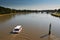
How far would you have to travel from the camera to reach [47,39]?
21922mm

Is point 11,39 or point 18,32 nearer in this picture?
point 11,39

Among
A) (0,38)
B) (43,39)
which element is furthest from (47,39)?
(0,38)

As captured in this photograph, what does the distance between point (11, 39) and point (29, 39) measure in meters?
2.70

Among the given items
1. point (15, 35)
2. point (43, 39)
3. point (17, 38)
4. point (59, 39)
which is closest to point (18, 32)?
point (15, 35)

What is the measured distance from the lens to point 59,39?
71.1 ft

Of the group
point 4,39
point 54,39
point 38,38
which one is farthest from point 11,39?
point 54,39

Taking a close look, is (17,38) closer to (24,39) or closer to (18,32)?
(24,39)

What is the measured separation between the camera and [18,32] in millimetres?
25359

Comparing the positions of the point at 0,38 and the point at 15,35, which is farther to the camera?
the point at 15,35

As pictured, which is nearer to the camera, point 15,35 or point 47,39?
point 47,39

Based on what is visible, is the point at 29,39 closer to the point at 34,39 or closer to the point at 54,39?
the point at 34,39

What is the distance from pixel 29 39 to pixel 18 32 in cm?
421

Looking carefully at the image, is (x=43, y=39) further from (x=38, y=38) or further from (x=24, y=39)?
(x=24, y=39)

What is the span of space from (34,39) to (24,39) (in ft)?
4.94
